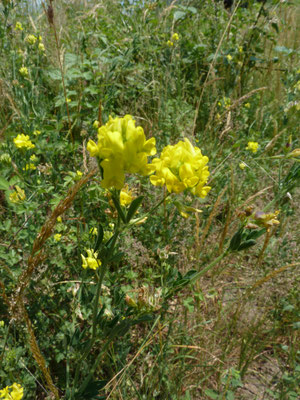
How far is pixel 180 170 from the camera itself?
927 mm

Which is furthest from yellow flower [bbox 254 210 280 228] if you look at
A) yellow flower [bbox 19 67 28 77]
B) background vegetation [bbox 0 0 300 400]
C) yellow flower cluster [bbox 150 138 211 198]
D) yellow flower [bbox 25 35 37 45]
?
yellow flower [bbox 25 35 37 45]

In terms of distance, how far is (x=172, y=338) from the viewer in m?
1.60

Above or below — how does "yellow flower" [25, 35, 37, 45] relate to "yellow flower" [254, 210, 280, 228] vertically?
above

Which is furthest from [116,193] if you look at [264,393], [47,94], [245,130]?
[245,130]

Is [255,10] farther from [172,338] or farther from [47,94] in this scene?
[172,338]

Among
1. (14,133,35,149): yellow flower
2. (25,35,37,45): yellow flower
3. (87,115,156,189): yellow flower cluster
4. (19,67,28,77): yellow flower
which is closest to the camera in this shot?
(87,115,156,189): yellow flower cluster

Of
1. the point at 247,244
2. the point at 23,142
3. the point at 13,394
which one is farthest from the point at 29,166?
the point at 247,244

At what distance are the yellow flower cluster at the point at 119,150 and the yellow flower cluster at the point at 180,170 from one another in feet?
0.47

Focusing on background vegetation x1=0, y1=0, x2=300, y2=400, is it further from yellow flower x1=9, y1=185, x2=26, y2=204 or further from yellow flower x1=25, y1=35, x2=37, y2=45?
yellow flower x1=25, y1=35, x2=37, y2=45

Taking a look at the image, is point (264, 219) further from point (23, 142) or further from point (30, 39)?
point (30, 39)

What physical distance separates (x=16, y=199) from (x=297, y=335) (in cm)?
187

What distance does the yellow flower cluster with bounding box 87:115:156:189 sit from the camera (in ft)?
2.44

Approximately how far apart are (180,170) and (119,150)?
0.83 ft

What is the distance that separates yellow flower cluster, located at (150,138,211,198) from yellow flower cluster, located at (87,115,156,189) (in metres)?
0.14
